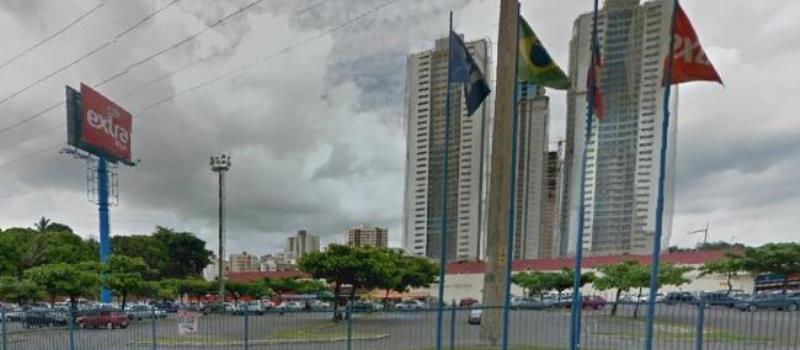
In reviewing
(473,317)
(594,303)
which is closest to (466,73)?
(594,303)

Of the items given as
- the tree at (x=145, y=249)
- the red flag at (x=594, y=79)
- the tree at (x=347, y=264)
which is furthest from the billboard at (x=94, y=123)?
the red flag at (x=594, y=79)

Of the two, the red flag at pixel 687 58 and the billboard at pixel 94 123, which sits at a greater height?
the billboard at pixel 94 123

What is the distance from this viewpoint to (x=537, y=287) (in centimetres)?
4153

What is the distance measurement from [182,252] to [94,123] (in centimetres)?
3244

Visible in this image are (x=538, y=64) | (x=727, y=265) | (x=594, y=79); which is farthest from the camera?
(x=727, y=265)

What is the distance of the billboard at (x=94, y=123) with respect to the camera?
1345 inches

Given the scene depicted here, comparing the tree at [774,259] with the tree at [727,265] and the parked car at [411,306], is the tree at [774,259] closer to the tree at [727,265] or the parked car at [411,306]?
the tree at [727,265]

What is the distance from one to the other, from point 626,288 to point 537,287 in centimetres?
1192

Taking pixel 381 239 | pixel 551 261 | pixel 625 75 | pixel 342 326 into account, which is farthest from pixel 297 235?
pixel 625 75

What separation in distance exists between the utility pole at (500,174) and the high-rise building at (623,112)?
181 cm

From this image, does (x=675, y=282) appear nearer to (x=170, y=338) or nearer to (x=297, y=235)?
(x=170, y=338)

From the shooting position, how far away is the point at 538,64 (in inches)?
397

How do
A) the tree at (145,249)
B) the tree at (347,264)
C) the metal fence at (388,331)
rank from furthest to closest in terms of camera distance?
1. the tree at (145,249)
2. the tree at (347,264)
3. the metal fence at (388,331)

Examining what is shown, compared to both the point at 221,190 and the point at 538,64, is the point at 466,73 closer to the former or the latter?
the point at 538,64
